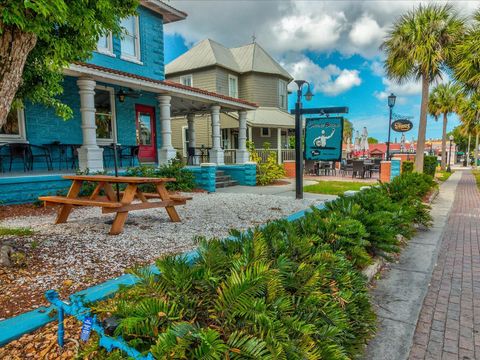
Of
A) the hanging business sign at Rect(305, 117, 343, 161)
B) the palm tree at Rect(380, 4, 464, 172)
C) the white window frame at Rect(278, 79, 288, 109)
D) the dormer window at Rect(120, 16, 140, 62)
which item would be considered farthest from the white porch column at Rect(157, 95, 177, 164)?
the white window frame at Rect(278, 79, 288, 109)

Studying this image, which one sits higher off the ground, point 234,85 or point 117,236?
point 234,85

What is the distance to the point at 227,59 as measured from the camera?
66.2ft

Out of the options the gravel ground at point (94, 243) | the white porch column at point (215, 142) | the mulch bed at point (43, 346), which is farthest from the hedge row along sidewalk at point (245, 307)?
the white porch column at point (215, 142)

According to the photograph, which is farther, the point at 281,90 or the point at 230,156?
the point at 281,90

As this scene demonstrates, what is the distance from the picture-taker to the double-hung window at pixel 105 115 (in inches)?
431

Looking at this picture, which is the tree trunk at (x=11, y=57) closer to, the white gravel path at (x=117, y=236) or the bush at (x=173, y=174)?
the white gravel path at (x=117, y=236)

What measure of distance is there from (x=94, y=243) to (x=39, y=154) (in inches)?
279

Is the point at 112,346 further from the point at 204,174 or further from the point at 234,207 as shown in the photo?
the point at 204,174

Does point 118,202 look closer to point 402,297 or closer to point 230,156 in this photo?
point 402,297

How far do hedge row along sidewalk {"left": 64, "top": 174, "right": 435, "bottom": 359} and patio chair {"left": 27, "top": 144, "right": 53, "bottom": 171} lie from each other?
856 cm

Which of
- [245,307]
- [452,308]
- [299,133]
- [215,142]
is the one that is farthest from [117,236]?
[215,142]

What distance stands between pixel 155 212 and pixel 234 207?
Answer: 187cm

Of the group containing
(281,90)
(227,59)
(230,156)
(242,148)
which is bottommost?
(230,156)

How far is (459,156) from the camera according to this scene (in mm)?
84000
